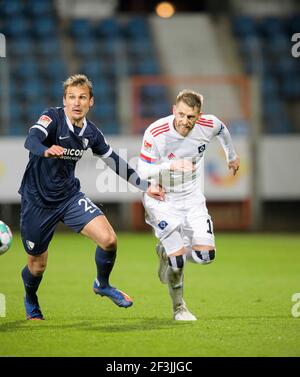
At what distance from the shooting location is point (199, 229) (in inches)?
325

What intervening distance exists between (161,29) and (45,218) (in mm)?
15995

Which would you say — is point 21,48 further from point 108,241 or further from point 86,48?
point 108,241

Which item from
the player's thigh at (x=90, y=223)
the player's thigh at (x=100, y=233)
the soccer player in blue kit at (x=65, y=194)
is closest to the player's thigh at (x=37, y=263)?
the soccer player in blue kit at (x=65, y=194)

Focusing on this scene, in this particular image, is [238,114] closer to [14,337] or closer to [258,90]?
[258,90]

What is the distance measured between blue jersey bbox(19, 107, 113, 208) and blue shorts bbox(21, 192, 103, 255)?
0.06 metres

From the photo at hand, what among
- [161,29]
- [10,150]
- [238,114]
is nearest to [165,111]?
[238,114]

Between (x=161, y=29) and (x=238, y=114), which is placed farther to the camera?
(x=161, y=29)

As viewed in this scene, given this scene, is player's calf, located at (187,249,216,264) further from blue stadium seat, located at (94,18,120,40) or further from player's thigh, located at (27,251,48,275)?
blue stadium seat, located at (94,18,120,40)

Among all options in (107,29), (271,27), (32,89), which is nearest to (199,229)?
(32,89)

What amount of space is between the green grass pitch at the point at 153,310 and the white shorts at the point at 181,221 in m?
0.74

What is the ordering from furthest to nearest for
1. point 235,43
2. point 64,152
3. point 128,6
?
point 128,6 < point 235,43 < point 64,152

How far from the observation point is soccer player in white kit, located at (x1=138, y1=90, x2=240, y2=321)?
26.4 feet

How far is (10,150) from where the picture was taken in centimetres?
1792

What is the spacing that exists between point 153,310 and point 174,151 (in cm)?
161
